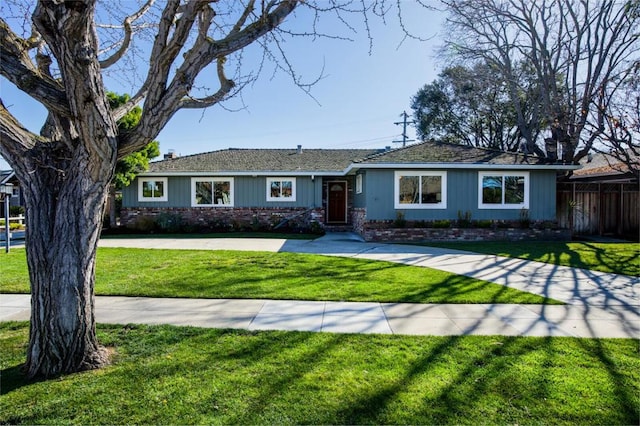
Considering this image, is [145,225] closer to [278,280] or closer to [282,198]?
[282,198]

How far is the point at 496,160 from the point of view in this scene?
13953 mm

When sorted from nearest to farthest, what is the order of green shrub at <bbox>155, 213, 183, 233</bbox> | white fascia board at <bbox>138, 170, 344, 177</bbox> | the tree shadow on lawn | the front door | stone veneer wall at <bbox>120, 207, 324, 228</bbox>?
the tree shadow on lawn
green shrub at <bbox>155, 213, 183, 233</bbox>
white fascia board at <bbox>138, 170, 344, 177</bbox>
stone veneer wall at <bbox>120, 207, 324, 228</bbox>
the front door

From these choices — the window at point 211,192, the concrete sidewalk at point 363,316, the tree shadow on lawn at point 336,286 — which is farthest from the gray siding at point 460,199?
the concrete sidewalk at point 363,316

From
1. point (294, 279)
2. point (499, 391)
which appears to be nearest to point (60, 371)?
point (499, 391)

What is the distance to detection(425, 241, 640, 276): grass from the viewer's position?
8.47 metres

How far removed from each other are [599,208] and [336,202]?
1156cm

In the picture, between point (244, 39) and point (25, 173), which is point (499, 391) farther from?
point (25, 173)

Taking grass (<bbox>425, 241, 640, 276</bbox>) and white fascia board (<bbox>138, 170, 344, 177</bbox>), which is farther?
white fascia board (<bbox>138, 170, 344, 177</bbox>)

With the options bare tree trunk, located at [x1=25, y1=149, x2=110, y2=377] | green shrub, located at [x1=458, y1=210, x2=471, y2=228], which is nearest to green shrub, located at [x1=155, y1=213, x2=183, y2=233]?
green shrub, located at [x1=458, y1=210, x2=471, y2=228]

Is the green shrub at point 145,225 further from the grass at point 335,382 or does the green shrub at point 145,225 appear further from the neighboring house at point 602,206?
the neighboring house at point 602,206

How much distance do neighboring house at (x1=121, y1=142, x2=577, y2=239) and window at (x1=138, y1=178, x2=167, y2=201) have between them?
48mm

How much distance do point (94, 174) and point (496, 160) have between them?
1426 centimetres

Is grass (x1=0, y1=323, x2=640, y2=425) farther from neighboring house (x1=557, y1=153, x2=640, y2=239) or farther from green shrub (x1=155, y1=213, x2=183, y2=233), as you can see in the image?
neighboring house (x1=557, y1=153, x2=640, y2=239)

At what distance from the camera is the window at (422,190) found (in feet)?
44.8
